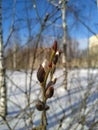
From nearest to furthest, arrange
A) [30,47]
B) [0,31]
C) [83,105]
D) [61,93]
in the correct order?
[83,105]
[30,47]
[0,31]
[61,93]

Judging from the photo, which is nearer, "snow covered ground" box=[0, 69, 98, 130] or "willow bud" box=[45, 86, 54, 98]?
"willow bud" box=[45, 86, 54, 98]

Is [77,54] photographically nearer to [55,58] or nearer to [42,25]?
[42,25]

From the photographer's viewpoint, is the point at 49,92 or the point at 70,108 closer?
the point at 49,92

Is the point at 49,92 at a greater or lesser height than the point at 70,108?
greater

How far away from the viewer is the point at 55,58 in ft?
1.59

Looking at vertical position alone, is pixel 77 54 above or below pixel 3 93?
above

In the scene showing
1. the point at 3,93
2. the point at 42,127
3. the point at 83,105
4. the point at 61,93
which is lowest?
the point at 61,93

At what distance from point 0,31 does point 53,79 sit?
4.12 metres

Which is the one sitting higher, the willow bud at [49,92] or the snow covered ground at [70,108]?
the willow bud at [49,92]

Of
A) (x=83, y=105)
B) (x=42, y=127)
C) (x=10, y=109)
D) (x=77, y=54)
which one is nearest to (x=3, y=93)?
(x=10, y=109)

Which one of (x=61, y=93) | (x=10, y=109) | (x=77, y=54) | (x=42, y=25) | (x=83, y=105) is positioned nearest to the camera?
(x=42, y=25)

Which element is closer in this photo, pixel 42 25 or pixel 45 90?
pixel 45 90

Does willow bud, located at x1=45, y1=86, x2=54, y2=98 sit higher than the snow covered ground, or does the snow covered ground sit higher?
willow bud, located at x1=45, y1=86, x2=54, y2=98

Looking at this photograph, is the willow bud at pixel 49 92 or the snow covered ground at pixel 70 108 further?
the snow covered ground at pixel 70 108
